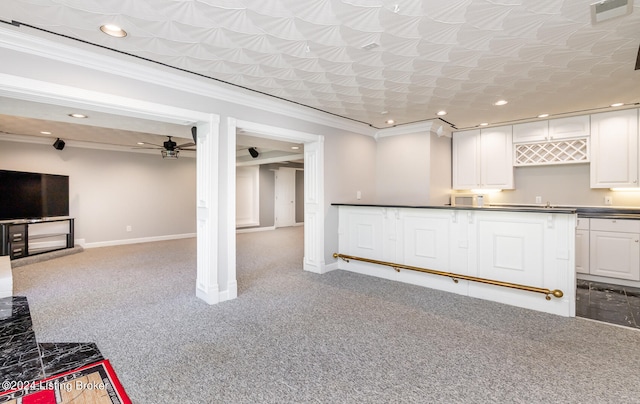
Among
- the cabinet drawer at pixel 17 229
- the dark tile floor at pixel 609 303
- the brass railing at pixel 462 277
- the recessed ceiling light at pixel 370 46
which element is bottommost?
the dark tile floor at pixel 609 303

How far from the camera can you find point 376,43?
2.40 metres

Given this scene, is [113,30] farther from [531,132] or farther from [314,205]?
[531,132]

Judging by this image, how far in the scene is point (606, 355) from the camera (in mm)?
2203

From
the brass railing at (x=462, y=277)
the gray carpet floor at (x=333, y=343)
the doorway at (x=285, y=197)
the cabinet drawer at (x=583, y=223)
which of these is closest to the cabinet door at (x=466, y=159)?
→ the cabinet drawer at (x=583, y=223)

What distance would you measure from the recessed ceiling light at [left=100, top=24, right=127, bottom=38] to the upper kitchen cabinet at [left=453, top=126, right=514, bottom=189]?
5.25 metres

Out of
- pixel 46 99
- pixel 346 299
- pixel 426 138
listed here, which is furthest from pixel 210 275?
pixel 426 138

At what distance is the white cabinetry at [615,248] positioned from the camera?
12.6 ft

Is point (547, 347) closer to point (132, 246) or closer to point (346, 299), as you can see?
point (346, 299)

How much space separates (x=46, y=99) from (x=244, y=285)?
2732 mm

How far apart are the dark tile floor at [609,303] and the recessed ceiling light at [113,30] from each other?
470 cm

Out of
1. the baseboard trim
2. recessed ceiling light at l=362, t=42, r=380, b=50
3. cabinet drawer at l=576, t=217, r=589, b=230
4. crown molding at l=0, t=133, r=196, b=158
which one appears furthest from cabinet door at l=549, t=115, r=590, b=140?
the baseboard trim

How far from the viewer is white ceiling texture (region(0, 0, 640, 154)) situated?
6.41 ft

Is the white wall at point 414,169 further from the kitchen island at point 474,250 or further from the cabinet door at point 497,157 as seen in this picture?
the kitchen island at point 474,250

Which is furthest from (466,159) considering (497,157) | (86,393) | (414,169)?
(86,393)
